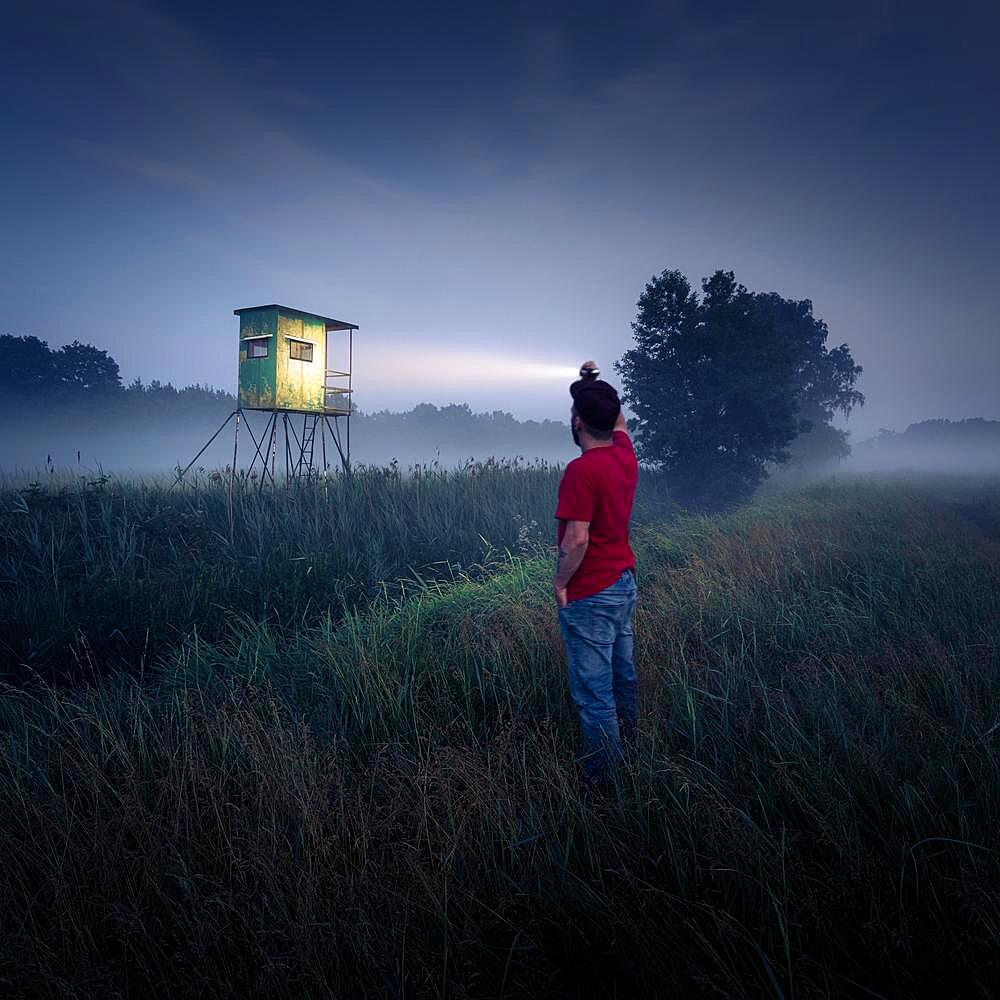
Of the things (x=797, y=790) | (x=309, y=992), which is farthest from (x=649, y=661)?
(x=309, y=992)

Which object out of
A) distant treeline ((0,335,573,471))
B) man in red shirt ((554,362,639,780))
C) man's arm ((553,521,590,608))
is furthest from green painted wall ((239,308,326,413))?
distant treeline ((0,335,573,471))

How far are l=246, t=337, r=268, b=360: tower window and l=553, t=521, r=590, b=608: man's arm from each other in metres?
15.6

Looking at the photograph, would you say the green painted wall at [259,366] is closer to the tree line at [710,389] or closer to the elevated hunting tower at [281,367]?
the elevated hunting tower at [281,367]

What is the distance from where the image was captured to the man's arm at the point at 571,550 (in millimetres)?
3012

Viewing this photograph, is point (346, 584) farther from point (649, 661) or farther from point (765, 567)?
point (765, 567)

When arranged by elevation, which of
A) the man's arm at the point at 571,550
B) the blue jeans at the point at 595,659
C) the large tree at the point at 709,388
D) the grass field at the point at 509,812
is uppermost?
the large tree at the point at 709,388

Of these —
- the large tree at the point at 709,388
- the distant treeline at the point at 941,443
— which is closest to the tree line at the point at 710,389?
the large tree at the point at 709,388

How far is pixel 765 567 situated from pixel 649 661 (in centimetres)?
424

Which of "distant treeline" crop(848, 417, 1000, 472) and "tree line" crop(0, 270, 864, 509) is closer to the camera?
"tree line" crop(0, 270, 864, 509)

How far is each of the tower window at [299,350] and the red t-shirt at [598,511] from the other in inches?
606

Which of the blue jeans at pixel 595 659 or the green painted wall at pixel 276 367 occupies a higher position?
the green painted wall at pixel 276 367

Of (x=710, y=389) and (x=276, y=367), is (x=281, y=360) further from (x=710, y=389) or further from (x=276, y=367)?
(x=710, y=389)

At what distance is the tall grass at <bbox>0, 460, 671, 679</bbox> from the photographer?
6.22 metres

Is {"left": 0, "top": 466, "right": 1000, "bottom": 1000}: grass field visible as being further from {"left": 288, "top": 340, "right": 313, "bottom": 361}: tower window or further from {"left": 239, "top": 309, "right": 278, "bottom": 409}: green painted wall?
{"left": 288, "top": 340, "right": 313, "bottom": 361}: tower window
